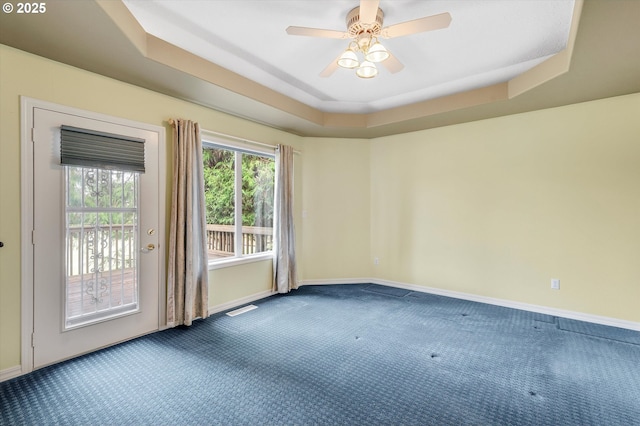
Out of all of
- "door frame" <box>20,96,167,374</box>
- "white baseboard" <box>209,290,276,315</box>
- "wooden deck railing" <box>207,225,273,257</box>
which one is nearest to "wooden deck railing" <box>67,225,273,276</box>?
"door frame" <box>20,96,167,374</box>

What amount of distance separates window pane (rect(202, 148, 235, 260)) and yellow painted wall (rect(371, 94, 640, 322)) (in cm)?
259

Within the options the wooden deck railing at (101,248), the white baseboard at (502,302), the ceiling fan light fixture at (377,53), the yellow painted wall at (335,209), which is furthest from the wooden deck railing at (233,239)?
the ceiling fan light fixture at (377,53)

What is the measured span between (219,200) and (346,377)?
2.73m

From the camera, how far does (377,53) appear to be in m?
2.39

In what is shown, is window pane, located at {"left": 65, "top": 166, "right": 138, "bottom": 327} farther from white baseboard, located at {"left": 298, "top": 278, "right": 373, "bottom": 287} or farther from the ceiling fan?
white baseboard, located at {"left": 298, "top": 278, "right": 373, "bottom": 287}

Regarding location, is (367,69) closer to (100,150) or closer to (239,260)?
(100,150)

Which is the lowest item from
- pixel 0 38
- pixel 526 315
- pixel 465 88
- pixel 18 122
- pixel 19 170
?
pixel 526 315

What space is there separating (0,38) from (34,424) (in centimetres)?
268

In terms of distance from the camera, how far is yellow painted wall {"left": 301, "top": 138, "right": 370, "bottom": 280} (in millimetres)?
5223

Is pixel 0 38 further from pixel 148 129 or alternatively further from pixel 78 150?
pixel 148 129

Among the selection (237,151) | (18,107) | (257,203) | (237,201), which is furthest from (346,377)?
(18,107)

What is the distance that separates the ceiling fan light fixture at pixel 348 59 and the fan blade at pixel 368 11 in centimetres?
24

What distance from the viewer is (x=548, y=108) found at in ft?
12.4

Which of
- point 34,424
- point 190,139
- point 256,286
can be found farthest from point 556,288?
point 34,424
